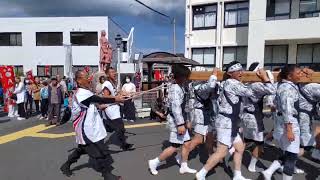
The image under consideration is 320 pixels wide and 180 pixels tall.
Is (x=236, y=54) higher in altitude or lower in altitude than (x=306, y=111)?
higher

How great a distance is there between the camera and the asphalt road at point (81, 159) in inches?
223

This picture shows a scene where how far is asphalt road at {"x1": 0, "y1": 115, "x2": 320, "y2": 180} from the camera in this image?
5.67 m

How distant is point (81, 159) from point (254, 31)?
1578cm

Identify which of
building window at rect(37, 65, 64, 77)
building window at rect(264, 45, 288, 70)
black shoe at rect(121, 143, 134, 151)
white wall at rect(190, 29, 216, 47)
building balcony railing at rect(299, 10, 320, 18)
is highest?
building balcony railing at rect(299, 10, 320, 18)

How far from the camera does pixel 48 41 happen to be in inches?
1398

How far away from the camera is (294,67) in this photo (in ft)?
15.6

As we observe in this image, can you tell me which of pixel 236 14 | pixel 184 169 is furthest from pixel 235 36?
pixel 184 169

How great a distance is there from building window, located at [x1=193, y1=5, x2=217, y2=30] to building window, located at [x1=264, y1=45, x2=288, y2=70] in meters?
3.91

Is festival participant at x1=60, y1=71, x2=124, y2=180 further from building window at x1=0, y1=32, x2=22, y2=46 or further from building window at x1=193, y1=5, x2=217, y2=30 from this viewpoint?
building window at x1=0, y1=32, x2=22, y2=46

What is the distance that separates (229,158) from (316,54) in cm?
1583

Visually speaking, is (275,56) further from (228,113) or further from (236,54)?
(228,113)

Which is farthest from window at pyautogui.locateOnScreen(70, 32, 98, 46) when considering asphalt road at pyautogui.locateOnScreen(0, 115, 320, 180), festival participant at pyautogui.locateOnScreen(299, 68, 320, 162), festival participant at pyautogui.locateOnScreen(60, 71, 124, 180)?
festival participant at pyautogui.locateOnScreen(299, 68, 320, 162)

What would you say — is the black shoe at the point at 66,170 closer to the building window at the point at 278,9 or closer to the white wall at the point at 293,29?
the white wall at the point at 293,29

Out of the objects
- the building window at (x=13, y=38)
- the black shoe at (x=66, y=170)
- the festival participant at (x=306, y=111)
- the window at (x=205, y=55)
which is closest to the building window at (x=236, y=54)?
the window at (x=205, y=55)
